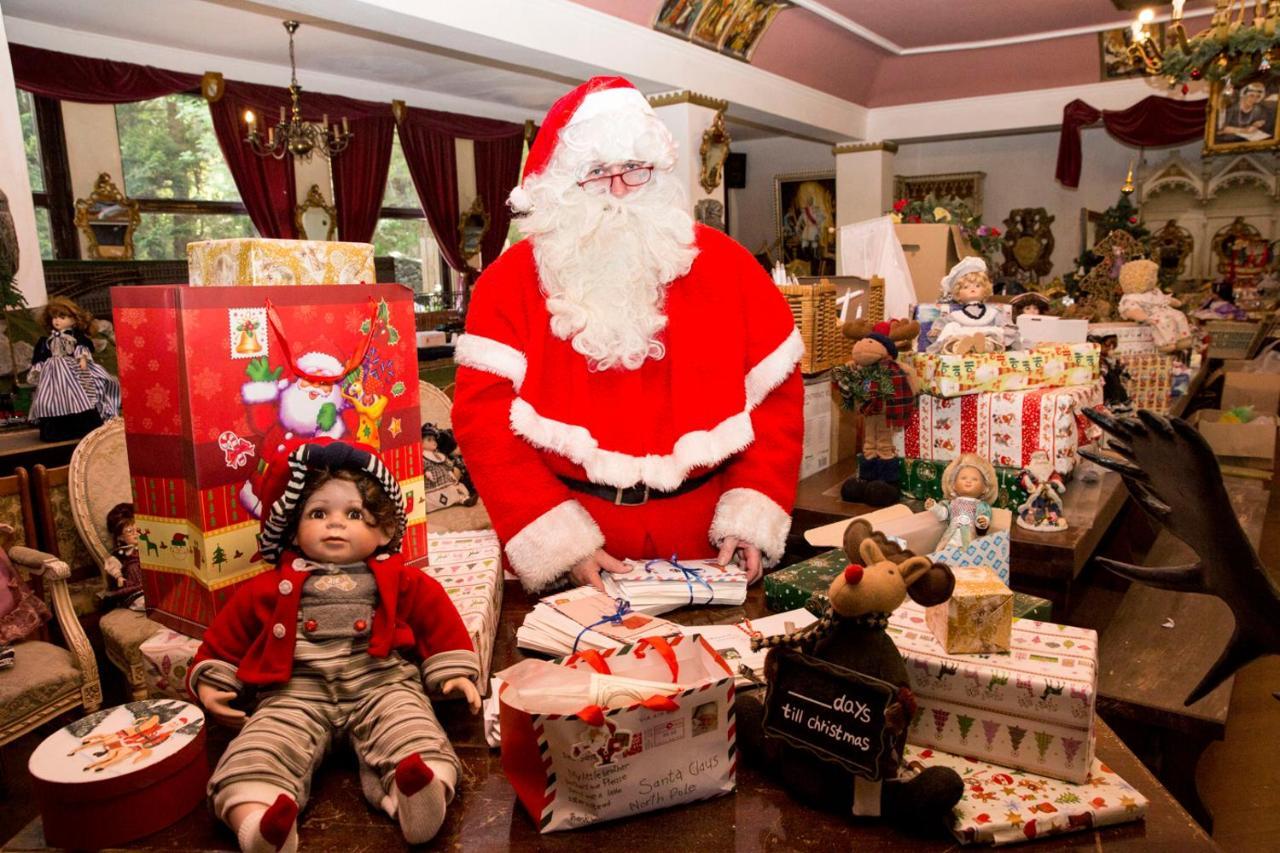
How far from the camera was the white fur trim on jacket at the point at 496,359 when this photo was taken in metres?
1.85

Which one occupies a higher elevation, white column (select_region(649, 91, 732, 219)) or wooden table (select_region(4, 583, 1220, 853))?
white column (select_region(649, 91, 732, 219))

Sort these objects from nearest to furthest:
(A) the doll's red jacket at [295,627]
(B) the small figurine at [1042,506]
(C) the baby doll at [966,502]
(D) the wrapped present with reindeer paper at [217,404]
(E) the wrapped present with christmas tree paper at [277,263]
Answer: (A) the doll's red jacket at [295,627] → (D) the wrapped present with reindeer paper at [217,404] → (E) the wrapped present with christmas tree paper at [277,263] → (C) the baby doll at [966,502] → (B) the small figurine at [1042,506]

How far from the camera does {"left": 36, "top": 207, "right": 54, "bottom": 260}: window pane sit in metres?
6.03

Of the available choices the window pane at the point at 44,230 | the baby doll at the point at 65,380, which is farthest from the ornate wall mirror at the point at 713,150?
the window pane at the point at 44,230

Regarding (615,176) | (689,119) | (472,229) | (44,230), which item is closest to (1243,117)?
(689,119)

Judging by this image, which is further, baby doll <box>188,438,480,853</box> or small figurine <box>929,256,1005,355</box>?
small figurine <box>929,256,1005,355</box>

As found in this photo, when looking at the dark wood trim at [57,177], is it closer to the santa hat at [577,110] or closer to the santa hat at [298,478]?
the santa hat at [577,110]

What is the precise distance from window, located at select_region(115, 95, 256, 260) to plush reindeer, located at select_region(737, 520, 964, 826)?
6700mm

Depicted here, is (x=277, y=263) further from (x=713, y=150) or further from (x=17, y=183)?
(x=713, y=150)

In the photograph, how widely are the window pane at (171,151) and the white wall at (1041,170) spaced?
7.92 metres

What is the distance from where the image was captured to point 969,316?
3.31 m

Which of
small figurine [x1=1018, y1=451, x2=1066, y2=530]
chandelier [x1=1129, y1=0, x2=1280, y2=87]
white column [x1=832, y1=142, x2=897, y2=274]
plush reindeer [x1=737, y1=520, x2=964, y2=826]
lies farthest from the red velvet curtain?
plush reindeer [x1=737, y1=520, x2=964, y2=826]

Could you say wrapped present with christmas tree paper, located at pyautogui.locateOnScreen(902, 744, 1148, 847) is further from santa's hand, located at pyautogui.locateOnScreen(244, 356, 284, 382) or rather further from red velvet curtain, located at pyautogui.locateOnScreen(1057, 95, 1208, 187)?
red velvet curtain, located at pyautogui.locateOnScreen(1057, 95, 1208, 187)

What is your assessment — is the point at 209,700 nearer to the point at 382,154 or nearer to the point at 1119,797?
the point at 1119,797
